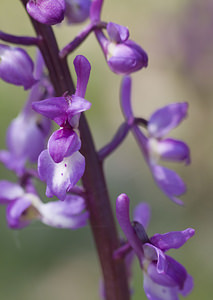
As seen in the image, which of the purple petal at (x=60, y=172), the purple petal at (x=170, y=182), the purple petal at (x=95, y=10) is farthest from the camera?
the purple petal at (x=170, y=182)

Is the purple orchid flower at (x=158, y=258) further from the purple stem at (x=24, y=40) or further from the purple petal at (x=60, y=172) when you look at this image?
the purple stem at (x=24, y=40)

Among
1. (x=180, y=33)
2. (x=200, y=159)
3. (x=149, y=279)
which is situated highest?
(x=149, y=279)

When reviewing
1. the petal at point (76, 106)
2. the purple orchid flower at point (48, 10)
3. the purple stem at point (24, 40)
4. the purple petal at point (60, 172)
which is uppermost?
the purple orchid flower at point (48, 10)

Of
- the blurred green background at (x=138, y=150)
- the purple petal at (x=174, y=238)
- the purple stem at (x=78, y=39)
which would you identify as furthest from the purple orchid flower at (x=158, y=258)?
the blurred green background at (x=138, y=150)

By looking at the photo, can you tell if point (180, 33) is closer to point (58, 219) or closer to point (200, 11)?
point (200, 11)

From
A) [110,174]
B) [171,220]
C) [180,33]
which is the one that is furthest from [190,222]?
[180,33]

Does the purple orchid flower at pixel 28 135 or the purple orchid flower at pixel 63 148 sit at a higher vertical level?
the purple orchid flower at pixel 63 148

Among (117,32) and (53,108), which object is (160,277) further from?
(117,32)

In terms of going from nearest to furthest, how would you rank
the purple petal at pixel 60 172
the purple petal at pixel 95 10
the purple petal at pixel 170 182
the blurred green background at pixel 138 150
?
the purple petal at pixel 60 172
the purple petal at pixel 95 10
the purple petal at pixel 170 182
the blurred green background at pixel 138 150
